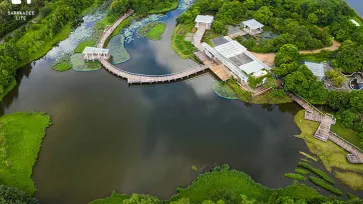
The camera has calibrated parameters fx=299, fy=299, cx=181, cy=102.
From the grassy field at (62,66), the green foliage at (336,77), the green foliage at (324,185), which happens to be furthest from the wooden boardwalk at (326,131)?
the grassy field at (62,66)

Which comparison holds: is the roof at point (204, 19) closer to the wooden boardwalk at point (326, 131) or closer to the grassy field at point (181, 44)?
the grassy field at point (181, 44)

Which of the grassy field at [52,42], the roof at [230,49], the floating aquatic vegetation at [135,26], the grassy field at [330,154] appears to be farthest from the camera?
the floating aquatic vegetation at [135,26]

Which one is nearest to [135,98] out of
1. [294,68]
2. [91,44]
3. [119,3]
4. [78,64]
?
[78,64]

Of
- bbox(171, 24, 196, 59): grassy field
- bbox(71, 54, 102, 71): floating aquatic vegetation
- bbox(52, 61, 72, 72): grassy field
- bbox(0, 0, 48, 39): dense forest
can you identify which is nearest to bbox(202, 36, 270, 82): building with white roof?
bbox(171, 24, 196, 59): grassy field

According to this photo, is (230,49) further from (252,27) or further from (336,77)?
(336,77)

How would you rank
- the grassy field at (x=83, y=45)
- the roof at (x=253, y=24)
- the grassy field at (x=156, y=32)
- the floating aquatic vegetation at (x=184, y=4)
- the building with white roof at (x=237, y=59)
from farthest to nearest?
the floating aquatic vegetation at (x=184, y=4), the grassy field at (x=156, y=32), the roof at (x=253, y=24), the grassy field at (x=83, y=45), the building with white roof at (x=237, y=59)

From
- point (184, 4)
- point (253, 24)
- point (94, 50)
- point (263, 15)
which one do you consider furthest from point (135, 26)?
point (263, 15)
